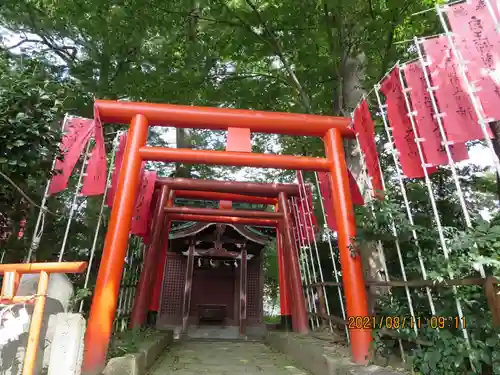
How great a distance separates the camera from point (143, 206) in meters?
7.26

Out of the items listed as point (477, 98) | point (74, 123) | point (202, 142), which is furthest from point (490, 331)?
point (202, 142)

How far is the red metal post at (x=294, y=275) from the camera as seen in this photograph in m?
7.00

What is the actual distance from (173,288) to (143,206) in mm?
5798

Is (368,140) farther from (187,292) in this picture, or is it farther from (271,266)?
(271,266)

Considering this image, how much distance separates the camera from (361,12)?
5660mm

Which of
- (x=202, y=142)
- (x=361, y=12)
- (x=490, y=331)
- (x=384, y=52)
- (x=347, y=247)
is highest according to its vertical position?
(x=202, y=142)

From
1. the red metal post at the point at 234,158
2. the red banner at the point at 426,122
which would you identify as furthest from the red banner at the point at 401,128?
the red metal post at the point at 234,158

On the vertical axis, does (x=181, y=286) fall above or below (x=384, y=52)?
below

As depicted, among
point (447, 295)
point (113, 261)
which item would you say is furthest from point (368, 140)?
point (113, 261)

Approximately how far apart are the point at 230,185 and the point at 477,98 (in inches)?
218

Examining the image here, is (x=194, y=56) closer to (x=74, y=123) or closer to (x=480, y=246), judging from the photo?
(x=74, y=123)

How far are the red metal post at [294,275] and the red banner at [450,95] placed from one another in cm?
490

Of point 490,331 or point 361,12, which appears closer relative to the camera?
point 490,331

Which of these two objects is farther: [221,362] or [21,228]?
[221,362]
